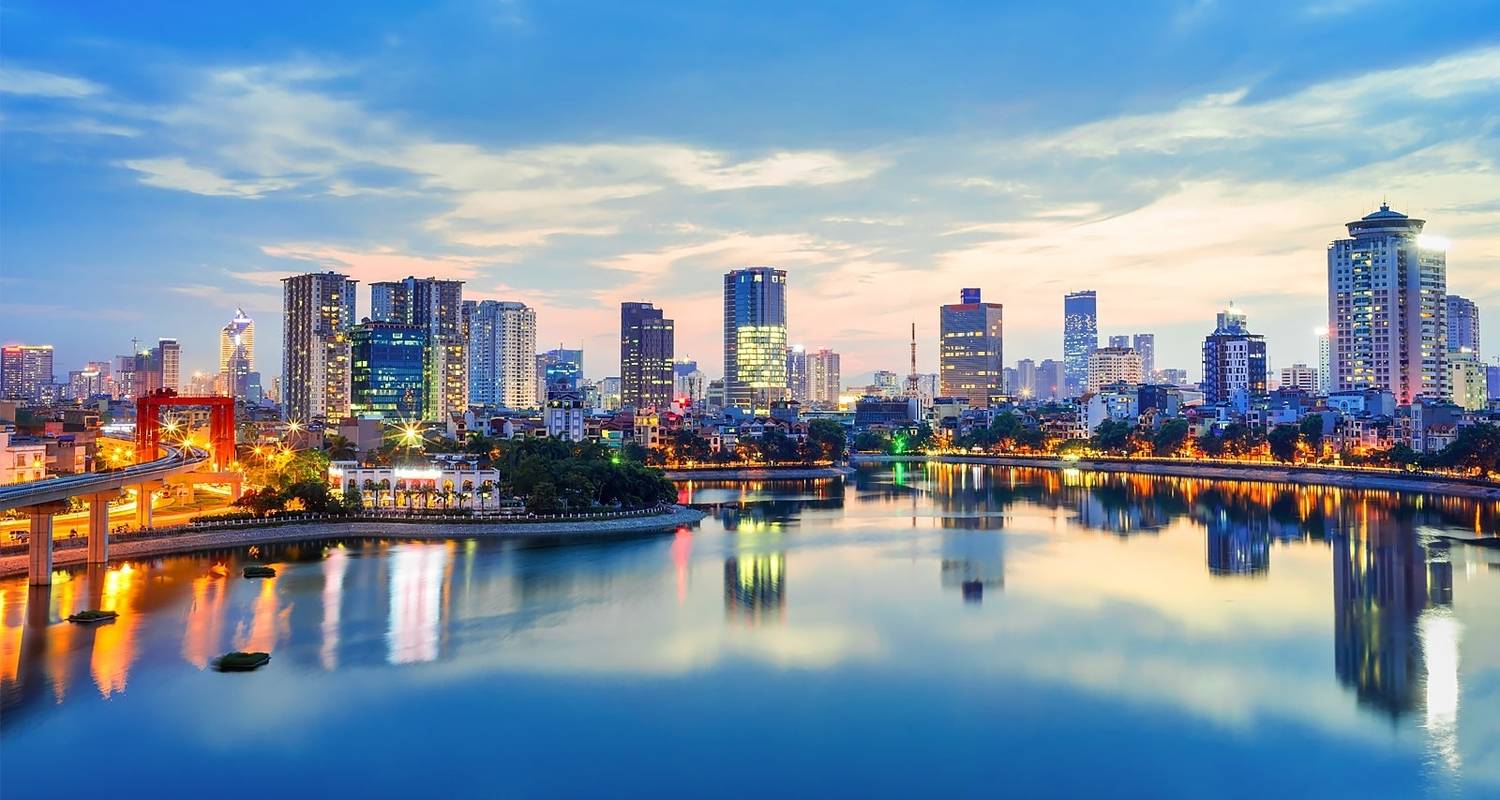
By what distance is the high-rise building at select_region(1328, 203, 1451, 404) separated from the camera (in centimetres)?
7944

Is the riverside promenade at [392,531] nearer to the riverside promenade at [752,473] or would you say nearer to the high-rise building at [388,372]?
the riverside promenade at [752,473]

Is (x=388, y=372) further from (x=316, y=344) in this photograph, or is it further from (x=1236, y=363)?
(x=1236, y=363)

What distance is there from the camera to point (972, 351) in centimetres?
13888

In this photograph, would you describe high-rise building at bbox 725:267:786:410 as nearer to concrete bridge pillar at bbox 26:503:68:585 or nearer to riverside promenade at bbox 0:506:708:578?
riverside promenade at bbox 0:506:708:578

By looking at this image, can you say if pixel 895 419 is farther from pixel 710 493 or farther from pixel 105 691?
pixel 105 691

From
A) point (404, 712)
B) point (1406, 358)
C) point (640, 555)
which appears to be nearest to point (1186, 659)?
point (404, 712)

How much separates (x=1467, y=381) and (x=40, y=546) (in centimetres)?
9171

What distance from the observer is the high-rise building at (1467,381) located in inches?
3196

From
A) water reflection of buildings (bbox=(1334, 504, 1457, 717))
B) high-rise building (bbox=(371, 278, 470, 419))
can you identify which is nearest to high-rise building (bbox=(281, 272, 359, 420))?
high-rise building (bbox=(371, 278, 470, 419))

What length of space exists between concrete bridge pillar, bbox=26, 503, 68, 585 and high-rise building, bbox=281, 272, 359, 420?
6872 cm

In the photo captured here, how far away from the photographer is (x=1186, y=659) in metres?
16.8

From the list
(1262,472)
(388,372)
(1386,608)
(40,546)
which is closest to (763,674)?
(1386,608)

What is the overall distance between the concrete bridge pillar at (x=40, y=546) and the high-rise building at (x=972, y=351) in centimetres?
12154

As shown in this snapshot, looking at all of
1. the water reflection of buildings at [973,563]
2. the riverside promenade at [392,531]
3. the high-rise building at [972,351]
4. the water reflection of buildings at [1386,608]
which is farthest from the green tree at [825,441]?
the high-rise building at [972,351]
